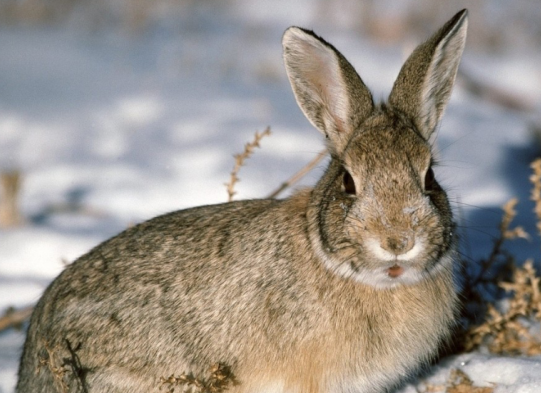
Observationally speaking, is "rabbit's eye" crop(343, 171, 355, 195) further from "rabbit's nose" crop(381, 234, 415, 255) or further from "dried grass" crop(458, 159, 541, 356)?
"dried grass" crop(458, 159, 541, 356)

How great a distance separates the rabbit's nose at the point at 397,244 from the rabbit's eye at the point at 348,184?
36cm

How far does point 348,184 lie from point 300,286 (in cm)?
51

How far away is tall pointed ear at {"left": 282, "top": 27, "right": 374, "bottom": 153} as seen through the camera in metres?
3.73

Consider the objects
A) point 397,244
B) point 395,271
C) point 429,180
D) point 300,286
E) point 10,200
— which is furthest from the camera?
point 10,200

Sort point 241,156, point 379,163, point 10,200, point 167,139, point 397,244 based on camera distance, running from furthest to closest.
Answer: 1. point 167,139
2. point 10,200
3. point 241,156
4. point 379,163
5. point 397,244

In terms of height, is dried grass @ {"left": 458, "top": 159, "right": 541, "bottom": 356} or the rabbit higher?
the rabbit

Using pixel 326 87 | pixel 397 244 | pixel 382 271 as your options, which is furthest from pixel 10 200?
pixel 397 244

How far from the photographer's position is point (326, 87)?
3846mm

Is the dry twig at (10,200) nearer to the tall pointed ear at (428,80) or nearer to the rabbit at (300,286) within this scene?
the rabbit at (300,286)

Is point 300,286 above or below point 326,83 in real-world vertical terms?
below

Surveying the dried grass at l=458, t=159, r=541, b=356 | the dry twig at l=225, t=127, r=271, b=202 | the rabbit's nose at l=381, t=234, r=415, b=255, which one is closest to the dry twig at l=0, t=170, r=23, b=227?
the dry twig at l=225, t=127, r=271, b=202

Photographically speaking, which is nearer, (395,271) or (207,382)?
(395,271)

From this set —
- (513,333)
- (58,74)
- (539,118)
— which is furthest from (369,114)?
(58,74)

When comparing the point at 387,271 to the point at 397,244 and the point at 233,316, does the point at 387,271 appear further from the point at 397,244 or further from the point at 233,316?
the point at 233,316
